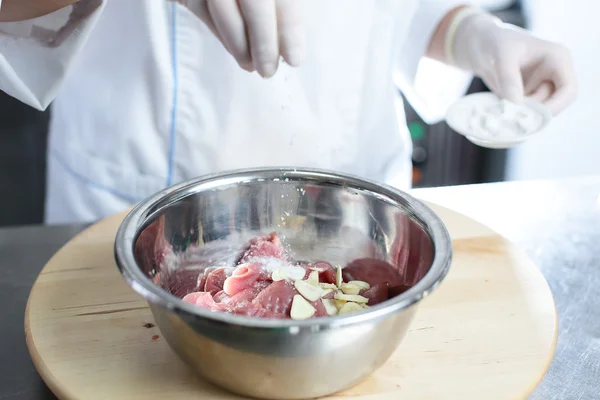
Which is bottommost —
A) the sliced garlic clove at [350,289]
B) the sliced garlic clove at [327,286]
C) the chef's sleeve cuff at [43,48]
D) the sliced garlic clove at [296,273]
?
the sliced garlic clove at [350,289]

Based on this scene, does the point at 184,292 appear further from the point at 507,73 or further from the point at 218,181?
the point at 507,73

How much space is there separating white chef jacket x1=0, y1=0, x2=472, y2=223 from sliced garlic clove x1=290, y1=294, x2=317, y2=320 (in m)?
0.41

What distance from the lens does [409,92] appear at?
4.48 feet

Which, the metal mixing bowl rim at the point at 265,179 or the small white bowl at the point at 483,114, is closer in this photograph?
the metal mixing bowl rim at the point at 265,179

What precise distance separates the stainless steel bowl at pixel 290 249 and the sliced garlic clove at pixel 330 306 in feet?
0.32

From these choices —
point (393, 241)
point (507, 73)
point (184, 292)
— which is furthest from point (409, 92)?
point (184, 292)

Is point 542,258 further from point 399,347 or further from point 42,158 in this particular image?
point 42,158

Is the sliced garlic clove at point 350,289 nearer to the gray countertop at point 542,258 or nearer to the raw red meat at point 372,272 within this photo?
the raw red meat at point 372,272

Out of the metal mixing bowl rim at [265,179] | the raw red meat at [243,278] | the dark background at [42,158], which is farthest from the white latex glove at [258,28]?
the dark background at [42,158]

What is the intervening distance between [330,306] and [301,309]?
0.06 meters

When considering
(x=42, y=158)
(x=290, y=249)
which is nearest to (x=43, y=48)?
(x=290, y=249)

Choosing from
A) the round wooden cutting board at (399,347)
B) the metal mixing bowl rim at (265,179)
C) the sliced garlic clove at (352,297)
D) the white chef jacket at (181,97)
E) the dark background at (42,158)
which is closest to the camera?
the metal mixing bowl rim at (265,179)

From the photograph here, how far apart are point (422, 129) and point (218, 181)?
1336mm

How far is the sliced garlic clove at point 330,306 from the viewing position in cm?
73
